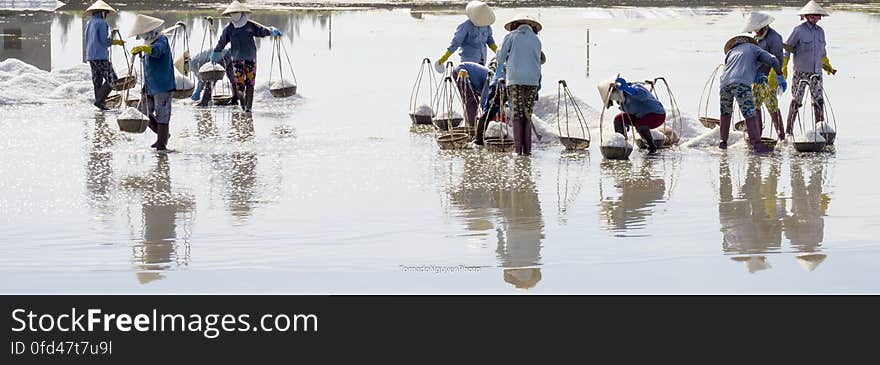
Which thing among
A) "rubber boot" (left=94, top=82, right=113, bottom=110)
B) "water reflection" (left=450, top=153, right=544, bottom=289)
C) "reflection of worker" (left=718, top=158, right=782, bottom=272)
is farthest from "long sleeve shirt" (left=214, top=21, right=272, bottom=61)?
"reflection of worker" (left=718, top=158, right=782, bottom=272)

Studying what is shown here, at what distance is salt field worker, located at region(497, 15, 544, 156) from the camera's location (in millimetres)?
13125

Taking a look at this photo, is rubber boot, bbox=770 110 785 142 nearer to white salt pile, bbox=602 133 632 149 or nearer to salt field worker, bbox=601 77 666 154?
salt field worker, bbox=601 77 666 154

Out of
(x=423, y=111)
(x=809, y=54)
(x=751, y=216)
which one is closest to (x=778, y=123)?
(x=809, y=54)

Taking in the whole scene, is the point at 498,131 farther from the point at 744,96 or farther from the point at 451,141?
the point at 744,96

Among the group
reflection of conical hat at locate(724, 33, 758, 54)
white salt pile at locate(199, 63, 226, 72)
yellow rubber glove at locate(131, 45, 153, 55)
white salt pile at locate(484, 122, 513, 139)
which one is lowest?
white salt pile at locate(484, 122, 513, 139)

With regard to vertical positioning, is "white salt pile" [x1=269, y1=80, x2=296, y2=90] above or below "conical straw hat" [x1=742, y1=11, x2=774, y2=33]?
below

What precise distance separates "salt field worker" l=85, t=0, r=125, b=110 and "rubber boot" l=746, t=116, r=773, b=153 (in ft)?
24.0

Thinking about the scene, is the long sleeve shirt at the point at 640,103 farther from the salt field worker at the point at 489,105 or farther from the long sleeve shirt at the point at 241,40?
the long sleeve shirt at the point at 241,40

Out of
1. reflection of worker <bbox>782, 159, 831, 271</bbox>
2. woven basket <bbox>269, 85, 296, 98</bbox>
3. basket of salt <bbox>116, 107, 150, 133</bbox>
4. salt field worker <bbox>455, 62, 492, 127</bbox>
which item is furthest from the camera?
woven basket <bbox>269, 85, 296, 98</bbox>

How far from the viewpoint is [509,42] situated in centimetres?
1314

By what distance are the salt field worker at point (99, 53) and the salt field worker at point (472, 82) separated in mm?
4524

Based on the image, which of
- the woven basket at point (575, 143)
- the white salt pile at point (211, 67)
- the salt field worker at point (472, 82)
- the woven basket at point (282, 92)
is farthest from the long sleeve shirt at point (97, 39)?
the woven basket at point (575, 143)
